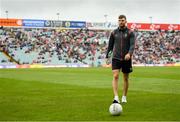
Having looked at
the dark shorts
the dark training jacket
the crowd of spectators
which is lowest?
the crowd of spectators

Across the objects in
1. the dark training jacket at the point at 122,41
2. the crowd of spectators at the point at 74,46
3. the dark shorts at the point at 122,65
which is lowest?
the crowd of spectators at the point at 74,46

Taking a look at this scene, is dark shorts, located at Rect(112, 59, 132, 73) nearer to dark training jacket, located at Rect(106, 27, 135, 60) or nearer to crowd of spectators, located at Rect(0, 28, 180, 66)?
dark training jacket, located at Rect(106, 27, 135, 60)

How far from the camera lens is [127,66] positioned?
1132cm

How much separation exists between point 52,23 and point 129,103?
59658 mm

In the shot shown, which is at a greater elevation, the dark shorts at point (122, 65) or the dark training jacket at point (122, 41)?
the dark training jacket at point (122, 41)

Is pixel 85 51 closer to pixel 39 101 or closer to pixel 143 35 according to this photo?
pixel 143 35

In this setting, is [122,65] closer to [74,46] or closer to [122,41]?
[122,41]

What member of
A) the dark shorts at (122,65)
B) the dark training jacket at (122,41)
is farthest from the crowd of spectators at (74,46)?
the dark training jacket at (122,41)

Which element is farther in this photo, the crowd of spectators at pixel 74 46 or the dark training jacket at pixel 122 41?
the crowd of spectators at pixel 74 46

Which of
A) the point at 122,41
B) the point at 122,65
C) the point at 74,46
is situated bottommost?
the point at 74,46

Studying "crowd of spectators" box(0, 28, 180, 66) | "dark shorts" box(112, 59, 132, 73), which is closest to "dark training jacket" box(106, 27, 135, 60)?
"dark shorts" box(112, 59, 132, 73)

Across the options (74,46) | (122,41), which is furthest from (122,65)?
(74,46)

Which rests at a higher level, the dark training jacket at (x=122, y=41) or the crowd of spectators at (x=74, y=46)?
the dark training jacket at (x=122, y=41)

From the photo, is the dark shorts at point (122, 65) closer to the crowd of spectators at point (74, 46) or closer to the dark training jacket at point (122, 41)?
the dark training jacket at point (122, 41)
